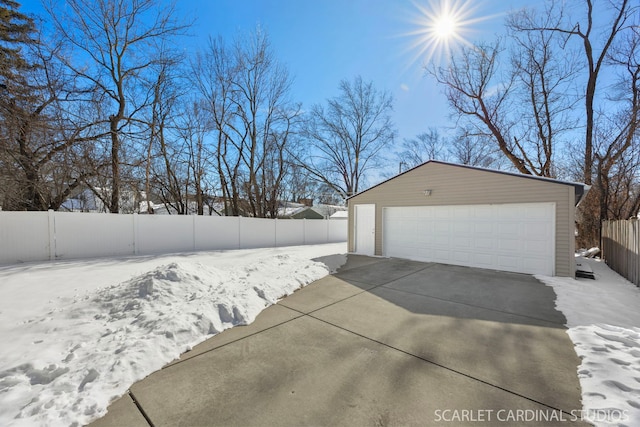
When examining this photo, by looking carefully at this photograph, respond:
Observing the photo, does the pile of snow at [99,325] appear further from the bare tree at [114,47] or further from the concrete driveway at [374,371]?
the bare tree at [114,47]

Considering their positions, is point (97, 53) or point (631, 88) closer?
point (97, 53)

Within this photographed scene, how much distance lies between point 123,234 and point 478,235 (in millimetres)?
11719

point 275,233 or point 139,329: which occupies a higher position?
point 275,233

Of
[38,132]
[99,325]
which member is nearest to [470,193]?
[99,325]

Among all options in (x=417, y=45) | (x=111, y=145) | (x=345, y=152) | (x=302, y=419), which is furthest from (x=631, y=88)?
(x=111, y=145)

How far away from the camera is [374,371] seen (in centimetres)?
252

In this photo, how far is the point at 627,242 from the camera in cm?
649

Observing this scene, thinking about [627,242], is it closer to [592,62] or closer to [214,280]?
[214,280]

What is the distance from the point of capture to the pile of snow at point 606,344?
6.70 ft

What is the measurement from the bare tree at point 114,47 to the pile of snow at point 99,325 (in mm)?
6719

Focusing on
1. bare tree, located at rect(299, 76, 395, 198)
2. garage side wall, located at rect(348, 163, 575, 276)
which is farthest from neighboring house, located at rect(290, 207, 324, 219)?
garage side wall, located at rect(348, 163, 575, 276)

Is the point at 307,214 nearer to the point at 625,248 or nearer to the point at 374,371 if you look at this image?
the point at 625,248

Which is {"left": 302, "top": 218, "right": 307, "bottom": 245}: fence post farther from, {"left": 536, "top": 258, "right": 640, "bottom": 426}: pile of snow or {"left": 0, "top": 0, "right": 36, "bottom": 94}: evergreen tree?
{"left": 0, "top": 0, "right": 36, "bottom": 94}: evergreen tree

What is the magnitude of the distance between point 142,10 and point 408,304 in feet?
48.3
